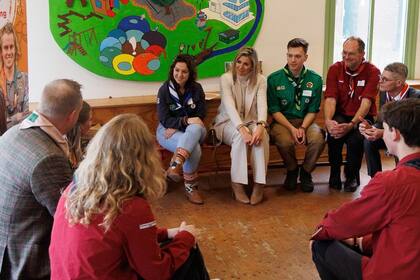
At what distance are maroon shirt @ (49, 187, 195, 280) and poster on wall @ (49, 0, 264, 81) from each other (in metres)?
2.82

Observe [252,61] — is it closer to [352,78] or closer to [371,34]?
[352,78]

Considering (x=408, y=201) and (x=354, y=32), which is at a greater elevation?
(x=354, y=32)

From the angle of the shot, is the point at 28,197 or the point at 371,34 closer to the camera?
the point at 28,197

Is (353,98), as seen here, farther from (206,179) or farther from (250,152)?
(206,179)

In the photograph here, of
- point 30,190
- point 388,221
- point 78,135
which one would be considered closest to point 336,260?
point 388,221

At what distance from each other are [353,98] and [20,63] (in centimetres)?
266

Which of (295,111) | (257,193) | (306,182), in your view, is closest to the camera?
(257,193)

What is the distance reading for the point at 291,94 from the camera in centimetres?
416

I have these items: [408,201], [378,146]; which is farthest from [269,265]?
[378,146]

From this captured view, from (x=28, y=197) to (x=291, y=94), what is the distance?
271cm

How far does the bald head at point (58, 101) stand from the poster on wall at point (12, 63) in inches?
20.8

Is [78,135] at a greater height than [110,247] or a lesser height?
greater

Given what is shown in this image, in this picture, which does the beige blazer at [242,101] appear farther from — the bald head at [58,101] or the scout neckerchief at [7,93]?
the bald head at [58,101]

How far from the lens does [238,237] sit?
125 inches
